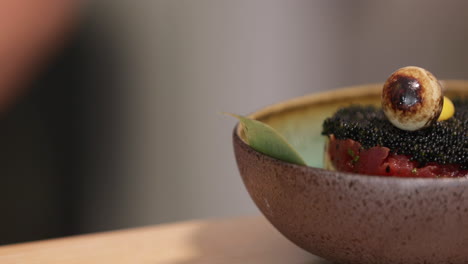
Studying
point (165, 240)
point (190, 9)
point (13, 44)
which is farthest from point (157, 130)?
point (165, 240)

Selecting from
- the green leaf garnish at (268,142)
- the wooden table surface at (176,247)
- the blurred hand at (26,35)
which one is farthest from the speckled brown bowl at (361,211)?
the blurred hand at (26,35)

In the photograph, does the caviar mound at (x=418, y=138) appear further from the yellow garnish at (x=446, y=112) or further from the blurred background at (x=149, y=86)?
the blurred background at (x=149, y=86)

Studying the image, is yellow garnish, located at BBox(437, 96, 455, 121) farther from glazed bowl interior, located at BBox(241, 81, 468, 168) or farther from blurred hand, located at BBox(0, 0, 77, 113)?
blurred hand, located at BBox(0, 0, 77, 113)

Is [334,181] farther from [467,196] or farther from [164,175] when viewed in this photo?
[164,175]

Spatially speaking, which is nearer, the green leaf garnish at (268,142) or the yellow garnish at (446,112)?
the green leaf garnish at (268,142)

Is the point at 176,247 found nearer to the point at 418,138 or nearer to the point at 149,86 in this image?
the point at 418,138

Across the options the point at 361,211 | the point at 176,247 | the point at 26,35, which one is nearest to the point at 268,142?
the point at 361,211

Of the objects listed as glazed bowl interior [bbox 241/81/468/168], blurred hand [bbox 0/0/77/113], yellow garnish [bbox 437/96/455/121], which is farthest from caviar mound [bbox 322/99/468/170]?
blurred hand [bbox 0/0/77/113]
